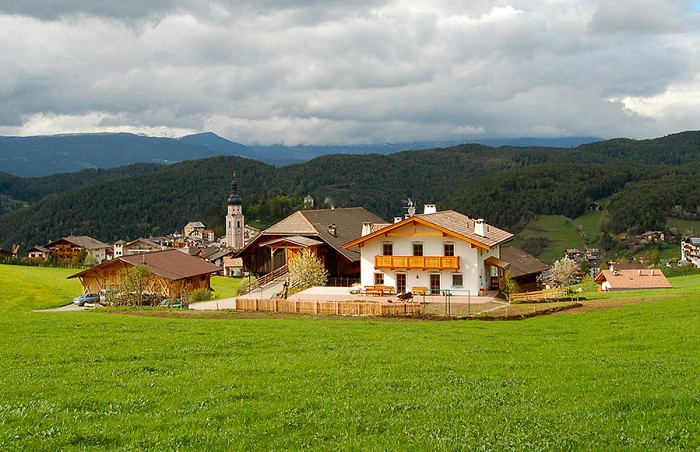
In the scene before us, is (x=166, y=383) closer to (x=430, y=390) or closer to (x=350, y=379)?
(x=350, y=379)

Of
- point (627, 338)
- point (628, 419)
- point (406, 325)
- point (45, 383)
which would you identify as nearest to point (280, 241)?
point (406, 325)

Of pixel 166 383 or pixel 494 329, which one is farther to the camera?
pixel 494 329

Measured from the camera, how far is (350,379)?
12.8 meters

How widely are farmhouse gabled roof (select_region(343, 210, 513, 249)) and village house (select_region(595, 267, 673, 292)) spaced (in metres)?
23.6

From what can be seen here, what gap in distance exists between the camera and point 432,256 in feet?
134

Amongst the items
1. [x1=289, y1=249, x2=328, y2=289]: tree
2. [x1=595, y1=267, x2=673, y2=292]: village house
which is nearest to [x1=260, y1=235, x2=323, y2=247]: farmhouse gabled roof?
[x1=289, y1=249, x2=328, y2=289]: tree

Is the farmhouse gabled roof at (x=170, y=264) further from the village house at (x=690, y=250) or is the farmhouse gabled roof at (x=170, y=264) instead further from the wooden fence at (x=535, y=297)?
the village house at (x=690, y=250)

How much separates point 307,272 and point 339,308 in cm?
1727

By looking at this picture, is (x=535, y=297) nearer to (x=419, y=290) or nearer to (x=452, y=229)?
(x=452, y=229)

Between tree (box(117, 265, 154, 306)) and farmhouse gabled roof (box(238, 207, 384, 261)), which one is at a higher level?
farmhouse gabled roof (box(238, 207, 384, 261))

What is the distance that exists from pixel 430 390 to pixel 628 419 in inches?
137

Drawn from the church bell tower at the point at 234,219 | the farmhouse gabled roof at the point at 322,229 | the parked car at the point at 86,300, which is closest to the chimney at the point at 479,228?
the farmhouse gabled roof at the point at 322,229

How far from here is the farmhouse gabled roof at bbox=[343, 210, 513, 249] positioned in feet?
131

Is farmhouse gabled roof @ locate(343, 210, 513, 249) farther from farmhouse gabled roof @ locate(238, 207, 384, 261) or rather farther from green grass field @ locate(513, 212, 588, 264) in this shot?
green grass field @ locate(513, 212, 588, 264)
